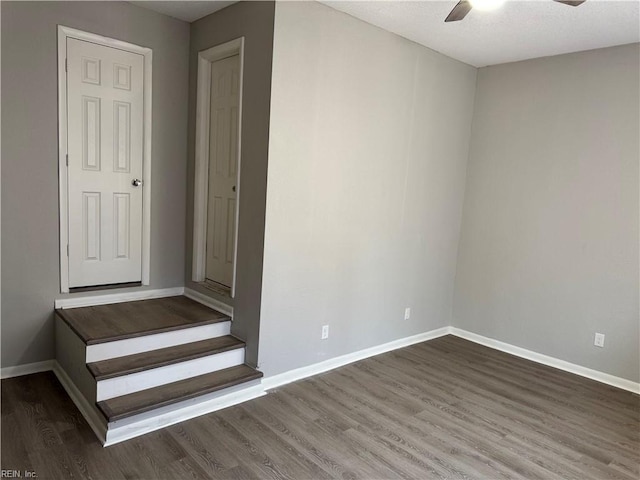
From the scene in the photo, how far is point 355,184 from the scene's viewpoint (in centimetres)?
361

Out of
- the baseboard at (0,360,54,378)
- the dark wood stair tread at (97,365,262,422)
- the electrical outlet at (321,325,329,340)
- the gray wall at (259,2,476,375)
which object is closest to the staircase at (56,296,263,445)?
the dark wood stair tread at (97,365,262,422)

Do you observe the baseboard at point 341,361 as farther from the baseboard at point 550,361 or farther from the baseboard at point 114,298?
the baseboard at point 114,298

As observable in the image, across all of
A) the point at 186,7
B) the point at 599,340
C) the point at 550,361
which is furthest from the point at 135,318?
the point at 599,340

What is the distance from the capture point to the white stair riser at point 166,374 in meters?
2.62

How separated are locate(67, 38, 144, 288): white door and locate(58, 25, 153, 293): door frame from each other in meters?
0.03

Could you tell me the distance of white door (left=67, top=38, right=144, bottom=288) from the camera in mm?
3303

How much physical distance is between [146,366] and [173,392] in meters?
0.23

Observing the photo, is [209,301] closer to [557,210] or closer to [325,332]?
[325,332]

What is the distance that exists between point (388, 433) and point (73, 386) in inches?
80.2

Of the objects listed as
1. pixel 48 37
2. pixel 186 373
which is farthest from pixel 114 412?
pixel 48 37

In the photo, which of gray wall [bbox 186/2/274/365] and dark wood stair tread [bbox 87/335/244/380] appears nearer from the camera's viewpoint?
dark wood stair tread [bbox 87/335/244/380]

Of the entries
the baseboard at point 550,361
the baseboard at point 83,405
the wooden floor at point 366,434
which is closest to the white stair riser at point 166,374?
the baseboard at point 83,405

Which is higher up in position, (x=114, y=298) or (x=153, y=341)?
(x=114, y=298)

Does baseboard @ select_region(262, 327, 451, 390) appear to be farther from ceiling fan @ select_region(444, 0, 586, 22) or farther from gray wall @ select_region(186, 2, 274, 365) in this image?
ceiling fan @ select_region(444, 0, 586, 22)
